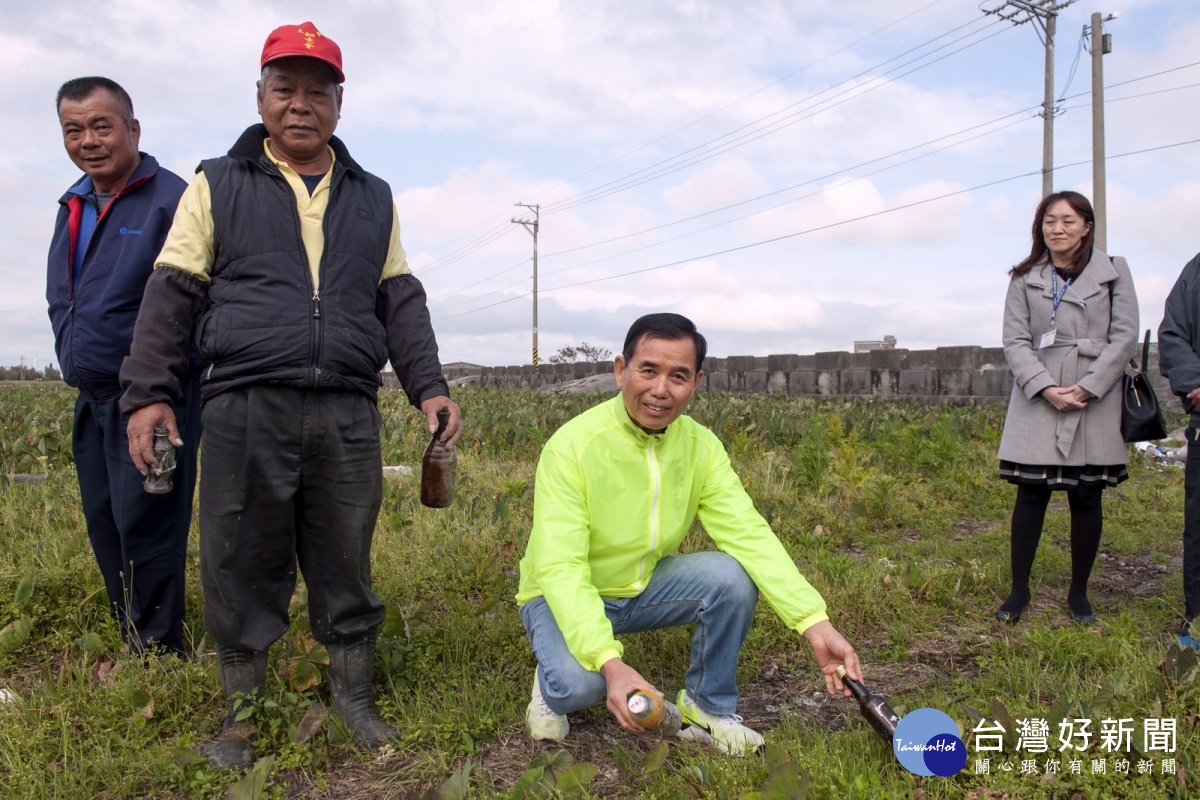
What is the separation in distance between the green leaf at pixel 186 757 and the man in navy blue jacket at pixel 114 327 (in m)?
0.76

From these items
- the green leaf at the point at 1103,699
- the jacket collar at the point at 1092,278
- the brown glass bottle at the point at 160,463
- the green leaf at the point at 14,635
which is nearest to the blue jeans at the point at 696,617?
the green leaf at the point at 1103,699

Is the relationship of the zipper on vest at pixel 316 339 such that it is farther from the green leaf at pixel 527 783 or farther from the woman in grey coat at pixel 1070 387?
the woman in grey coat at pixel 1070 387

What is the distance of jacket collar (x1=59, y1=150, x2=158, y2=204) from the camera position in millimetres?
3107

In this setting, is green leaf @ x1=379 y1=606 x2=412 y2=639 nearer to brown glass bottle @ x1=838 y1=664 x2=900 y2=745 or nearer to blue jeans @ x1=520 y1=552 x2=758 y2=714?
blue jeans @ x1=520 y1=552 x2=758 y2=714

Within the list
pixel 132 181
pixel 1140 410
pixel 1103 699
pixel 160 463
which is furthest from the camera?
pixel 1140 410

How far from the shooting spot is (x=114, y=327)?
3012 millimetres

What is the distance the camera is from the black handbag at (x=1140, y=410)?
3.70 meters

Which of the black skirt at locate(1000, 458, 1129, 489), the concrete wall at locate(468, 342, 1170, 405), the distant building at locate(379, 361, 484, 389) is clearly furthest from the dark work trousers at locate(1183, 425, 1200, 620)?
the distant building at locate(379, 361, 484, 389)

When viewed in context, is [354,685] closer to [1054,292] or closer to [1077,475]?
[1077,475]

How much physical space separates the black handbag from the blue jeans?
206 centimetres

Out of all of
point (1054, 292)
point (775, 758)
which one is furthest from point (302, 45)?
point (1054, 292)

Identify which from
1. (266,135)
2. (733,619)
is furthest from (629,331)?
(266,135)

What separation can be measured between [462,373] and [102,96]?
105 ft

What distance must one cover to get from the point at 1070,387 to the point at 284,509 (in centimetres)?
315
